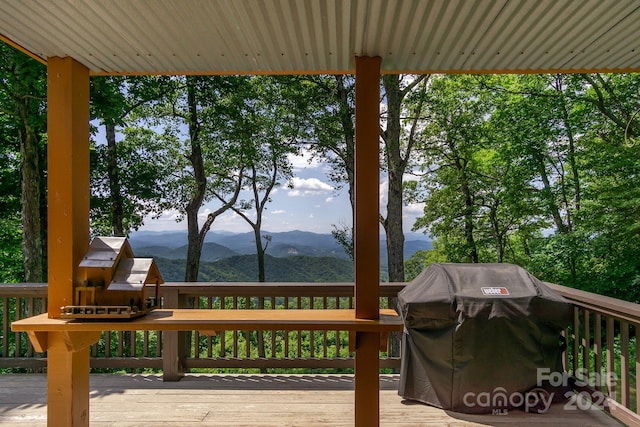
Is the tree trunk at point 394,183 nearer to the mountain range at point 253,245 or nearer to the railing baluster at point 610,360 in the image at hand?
the mountain range at point 253,245

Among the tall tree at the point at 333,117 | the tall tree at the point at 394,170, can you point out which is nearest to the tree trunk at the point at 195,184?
the tall tree at the point at 333,117

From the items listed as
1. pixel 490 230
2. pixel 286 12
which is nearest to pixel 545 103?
pixel 490 230

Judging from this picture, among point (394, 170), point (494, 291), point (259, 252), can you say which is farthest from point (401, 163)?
point (494, 291)

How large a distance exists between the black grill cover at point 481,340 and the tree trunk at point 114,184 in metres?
8.15

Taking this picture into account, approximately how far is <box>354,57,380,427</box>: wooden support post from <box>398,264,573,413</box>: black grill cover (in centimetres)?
67

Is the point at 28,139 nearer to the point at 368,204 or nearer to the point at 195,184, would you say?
the point at 195,184

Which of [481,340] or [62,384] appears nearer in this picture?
[62,384]

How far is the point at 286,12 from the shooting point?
1.83 metres

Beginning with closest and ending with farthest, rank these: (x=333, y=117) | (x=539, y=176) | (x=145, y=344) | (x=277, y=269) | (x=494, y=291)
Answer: (x=494, y=291) < (x=145, y=344) < (x=539, y=176) < (x=333, y=117) < (x=277, y=269)

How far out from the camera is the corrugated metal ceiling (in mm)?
1801

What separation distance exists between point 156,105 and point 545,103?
1050 centimetres

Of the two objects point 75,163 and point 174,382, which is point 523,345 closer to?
point 174,382

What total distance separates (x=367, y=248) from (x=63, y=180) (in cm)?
192

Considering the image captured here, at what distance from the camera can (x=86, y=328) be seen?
2.05 metres
